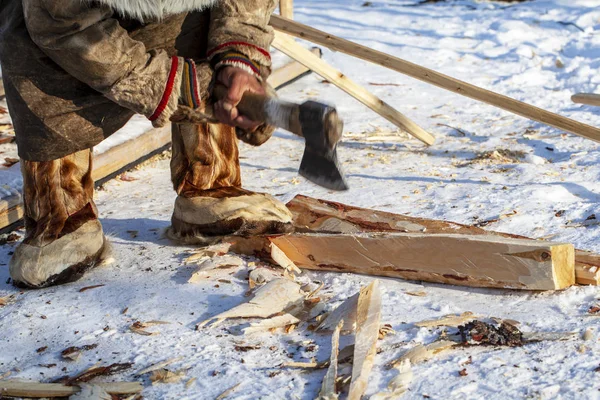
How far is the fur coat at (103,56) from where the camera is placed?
95.6 inches

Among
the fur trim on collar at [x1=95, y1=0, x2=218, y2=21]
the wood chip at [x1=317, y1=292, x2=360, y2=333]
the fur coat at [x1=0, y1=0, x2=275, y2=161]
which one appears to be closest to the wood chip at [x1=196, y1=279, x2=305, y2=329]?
the wood chip at [x1=317, y1=292, x2=360, y2=333]

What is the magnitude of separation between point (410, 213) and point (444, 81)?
27.6 inches

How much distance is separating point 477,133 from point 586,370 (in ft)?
8.53

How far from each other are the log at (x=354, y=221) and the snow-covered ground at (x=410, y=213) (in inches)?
11.8

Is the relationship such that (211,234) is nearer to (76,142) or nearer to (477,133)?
(76,142)

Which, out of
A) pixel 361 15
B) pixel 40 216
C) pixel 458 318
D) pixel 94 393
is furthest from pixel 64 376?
pixel 361 15

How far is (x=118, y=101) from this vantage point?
2.55m

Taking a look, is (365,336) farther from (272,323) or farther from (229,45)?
(229,45)

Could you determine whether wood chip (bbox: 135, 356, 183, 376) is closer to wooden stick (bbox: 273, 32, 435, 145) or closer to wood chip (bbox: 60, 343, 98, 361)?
wood chip (bbox: 60, 343, 98, 361)

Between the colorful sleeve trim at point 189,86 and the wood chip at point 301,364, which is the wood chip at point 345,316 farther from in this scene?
the colorful sleeve trim at point 189,86

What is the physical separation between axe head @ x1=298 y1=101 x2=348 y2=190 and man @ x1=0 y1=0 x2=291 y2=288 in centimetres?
25

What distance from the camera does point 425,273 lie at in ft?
8.69

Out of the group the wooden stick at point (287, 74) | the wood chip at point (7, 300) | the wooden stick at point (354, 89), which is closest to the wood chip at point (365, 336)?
the wood chip at point (7, 300)

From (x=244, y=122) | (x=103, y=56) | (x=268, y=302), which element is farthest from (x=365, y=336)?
(x=103, y=56)
